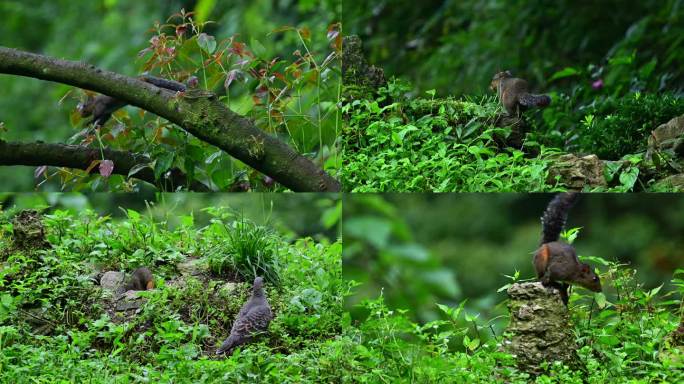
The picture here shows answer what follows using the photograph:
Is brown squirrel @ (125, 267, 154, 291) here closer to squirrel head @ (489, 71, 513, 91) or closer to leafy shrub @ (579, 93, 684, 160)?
squirrel head @ (489, 71, 513, 91)

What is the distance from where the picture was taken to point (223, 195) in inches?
161

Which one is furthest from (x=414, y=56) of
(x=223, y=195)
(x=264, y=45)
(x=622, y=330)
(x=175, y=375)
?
(x=175, y=375)

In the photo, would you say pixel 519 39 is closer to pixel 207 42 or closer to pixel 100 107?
pixel 207 42

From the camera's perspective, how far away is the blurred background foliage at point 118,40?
13.3 ft

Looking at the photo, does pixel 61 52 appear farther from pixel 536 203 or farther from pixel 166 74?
pixel 536 203

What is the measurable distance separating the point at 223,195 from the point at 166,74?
59cm

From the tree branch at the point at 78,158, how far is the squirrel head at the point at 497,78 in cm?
132

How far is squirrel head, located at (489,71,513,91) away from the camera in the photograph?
393 cm

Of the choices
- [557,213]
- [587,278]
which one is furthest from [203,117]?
[587,278]

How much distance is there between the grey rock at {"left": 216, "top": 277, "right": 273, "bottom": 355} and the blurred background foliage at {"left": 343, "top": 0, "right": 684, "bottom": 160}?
1.13 metres

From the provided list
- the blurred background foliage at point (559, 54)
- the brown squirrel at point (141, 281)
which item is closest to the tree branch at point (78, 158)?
the brown squirrel at point (141, 281)

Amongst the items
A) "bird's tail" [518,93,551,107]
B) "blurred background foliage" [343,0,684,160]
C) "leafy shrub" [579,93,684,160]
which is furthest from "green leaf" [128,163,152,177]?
"leafy shrub" [579,93,684,160]

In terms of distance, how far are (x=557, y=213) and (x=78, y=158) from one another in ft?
6.78

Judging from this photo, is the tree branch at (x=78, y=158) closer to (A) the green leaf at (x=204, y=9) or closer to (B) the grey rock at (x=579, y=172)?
(A) the green leaf at (x=204, y=9)
